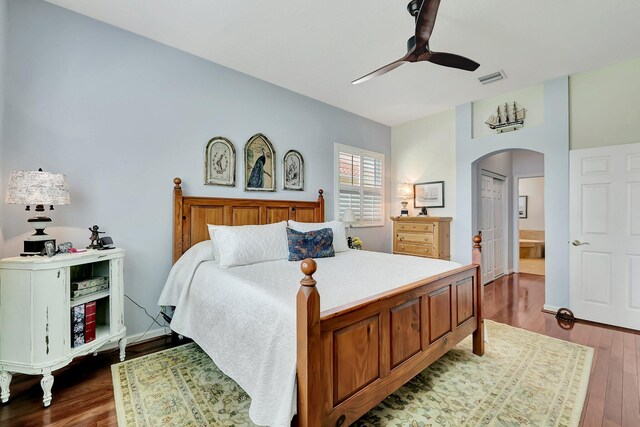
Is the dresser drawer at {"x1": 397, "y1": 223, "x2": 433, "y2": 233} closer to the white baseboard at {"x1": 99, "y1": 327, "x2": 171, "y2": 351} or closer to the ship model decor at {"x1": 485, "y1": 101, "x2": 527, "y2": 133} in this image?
the ship model decor at {"x1": 485, "y1": 101, "x2": 527, "y2": 133}

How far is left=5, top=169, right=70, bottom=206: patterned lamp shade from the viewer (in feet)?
6.12

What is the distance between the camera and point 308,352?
4.10ft

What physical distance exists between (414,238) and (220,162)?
3157 mm

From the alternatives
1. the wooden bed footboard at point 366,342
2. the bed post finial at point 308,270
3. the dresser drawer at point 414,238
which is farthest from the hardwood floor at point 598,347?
the bed post finial at point 308,270

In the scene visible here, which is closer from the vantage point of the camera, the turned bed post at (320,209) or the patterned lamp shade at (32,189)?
the patterned lamp shade at (32,189)

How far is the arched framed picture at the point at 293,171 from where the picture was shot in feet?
12.5

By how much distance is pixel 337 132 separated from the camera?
449cm

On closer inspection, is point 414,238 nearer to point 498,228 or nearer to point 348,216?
point 348,216

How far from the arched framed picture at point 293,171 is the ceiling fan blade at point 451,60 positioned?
204 cm

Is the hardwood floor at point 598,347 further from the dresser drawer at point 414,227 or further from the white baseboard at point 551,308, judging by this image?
the dresser drawer at point 414,227

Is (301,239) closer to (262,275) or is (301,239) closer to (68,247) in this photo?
(262,275)

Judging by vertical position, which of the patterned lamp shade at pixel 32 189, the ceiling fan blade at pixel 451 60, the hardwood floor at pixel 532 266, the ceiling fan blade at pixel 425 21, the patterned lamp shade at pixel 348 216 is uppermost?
the ceiling fan blade at pixel 425 21

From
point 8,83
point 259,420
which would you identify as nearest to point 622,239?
point 259,420

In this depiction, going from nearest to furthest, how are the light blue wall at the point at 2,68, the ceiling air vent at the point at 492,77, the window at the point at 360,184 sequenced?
the light blue wall at the point at 2,68 → the ceiling air vent at the point at 492,77 → the window at the point at 360,184
